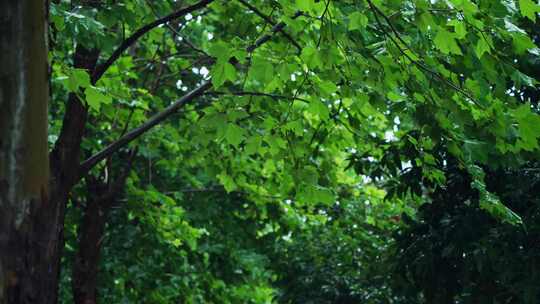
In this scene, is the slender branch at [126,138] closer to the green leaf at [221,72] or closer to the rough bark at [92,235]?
the green leaf at [221,72]

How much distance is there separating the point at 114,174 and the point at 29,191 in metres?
9.39

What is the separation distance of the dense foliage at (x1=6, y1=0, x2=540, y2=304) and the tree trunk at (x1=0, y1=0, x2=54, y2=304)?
150cm

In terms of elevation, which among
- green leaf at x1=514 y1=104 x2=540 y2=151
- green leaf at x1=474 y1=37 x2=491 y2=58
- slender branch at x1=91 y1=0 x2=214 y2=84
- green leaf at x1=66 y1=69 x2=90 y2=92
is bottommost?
green leaf at x1=514 y1=104 x2=540 y2=151

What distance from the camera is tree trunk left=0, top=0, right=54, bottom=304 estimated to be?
15.6 feet

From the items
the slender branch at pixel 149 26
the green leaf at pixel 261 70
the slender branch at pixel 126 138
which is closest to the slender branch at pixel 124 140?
the slender branch at pixel 126 138

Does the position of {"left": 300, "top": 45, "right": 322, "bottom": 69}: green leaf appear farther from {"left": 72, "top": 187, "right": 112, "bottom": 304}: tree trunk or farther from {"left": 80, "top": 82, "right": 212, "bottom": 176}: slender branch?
{"left": 72, "top": 187, "right": 112, "bottom": 304}: tree trunk

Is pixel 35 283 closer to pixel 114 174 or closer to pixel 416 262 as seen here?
Answer: pixel 416 262

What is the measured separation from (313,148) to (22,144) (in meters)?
6.53

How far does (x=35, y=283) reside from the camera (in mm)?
5062

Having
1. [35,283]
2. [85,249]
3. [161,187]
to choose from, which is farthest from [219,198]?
[35,283]

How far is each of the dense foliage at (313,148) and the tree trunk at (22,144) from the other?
1502 mm

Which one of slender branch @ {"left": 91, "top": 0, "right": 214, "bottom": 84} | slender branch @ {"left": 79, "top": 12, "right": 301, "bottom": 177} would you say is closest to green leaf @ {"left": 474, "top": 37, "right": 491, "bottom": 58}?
slender branch @ {"left": 79, "top": 12, "right": 301, "bottom": 177}

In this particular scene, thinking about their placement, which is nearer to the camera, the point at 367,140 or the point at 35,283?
the point at 35,283

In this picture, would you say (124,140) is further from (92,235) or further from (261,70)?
(92,235)
